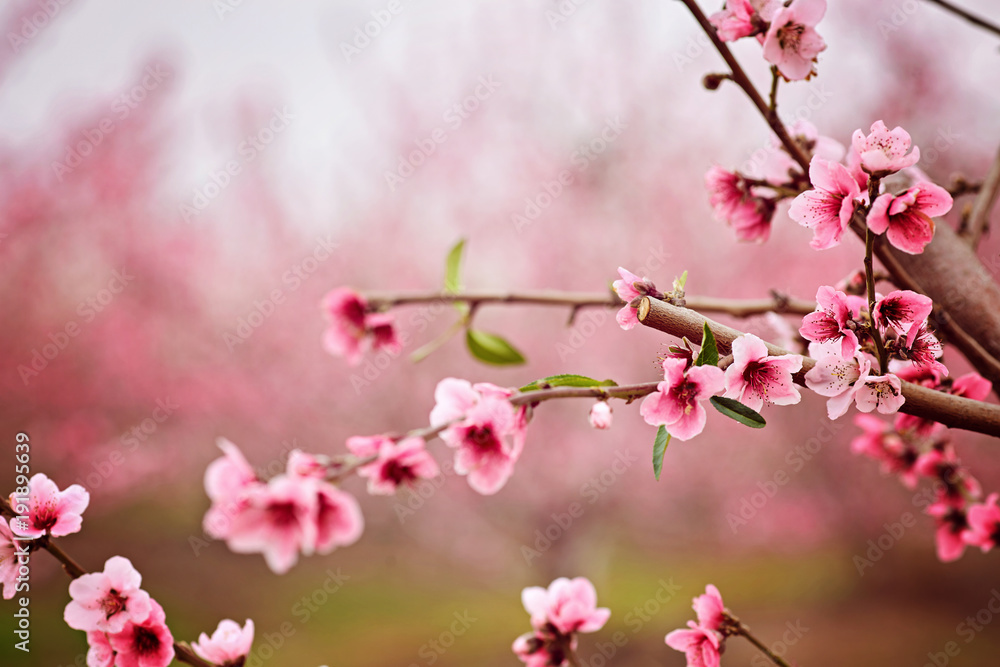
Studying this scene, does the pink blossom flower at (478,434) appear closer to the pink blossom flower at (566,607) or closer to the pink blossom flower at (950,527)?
the pink blossom flower at (566,607)

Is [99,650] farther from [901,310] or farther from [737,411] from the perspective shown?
[901,310]

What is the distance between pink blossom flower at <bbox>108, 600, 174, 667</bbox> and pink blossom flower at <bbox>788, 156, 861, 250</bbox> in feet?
2.13

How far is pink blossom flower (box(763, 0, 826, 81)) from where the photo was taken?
0.59m

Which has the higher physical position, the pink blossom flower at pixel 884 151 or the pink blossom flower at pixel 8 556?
the pink blossom flower at pixel 8 556

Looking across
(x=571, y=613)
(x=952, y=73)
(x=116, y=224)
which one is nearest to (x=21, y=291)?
(x=116, y=224)

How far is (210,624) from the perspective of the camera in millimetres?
3867

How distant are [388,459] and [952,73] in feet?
12.8

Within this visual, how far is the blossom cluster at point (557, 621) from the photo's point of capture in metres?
0.66

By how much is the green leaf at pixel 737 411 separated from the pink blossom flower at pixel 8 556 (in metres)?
0.59

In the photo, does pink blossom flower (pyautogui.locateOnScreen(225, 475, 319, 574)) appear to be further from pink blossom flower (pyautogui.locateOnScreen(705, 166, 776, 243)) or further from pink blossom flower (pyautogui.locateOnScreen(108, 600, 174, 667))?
pink blossom flower (pyautogui.locateOnScreen(705, 166, 776, 243))

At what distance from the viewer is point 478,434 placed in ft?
1.58

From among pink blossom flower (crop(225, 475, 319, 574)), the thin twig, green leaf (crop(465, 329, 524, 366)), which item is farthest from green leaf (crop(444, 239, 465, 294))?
the thin twig

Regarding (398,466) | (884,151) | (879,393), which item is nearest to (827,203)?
(884,151)

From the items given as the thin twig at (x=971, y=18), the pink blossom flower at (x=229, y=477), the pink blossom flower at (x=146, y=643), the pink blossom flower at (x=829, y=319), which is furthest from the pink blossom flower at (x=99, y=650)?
the thin twig at (x=971, y=18)
